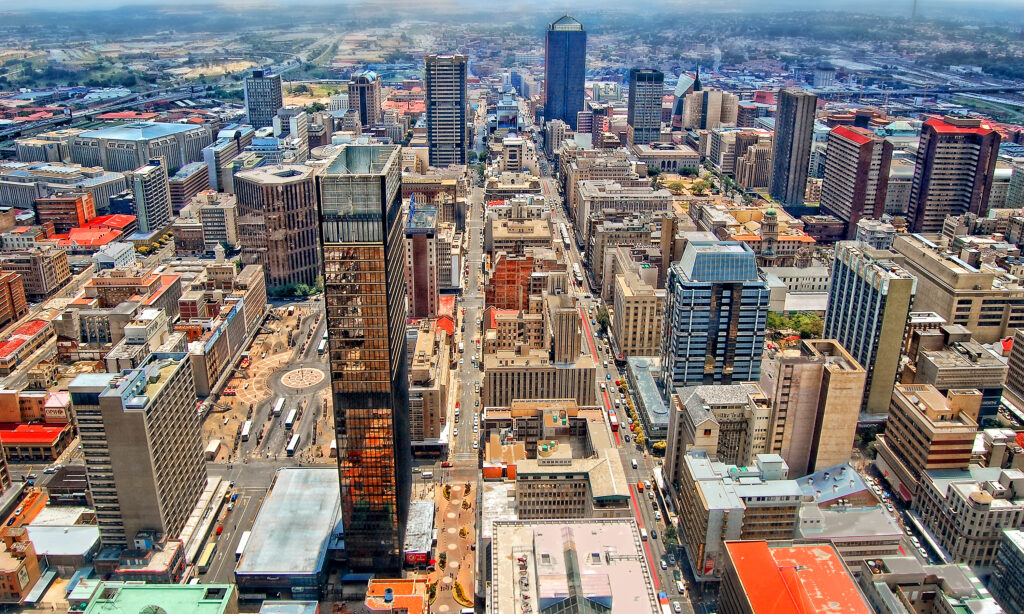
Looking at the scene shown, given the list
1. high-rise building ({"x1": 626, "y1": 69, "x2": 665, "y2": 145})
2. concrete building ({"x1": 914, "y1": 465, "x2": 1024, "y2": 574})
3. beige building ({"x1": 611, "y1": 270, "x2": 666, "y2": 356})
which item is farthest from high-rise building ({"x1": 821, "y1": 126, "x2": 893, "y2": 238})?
concrete building ({"x1": 914, "y1": 465, "x2": 1024, "y2": 574})

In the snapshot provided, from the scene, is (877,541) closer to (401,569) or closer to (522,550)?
(522,550)

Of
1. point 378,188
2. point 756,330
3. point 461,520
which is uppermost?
point 378,188

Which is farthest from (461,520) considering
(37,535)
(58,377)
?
(58,377)

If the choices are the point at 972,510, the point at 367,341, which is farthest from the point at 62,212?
the point at 972,510

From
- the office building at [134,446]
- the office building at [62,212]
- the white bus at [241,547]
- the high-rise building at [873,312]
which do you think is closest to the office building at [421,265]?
the office building at [134,446]

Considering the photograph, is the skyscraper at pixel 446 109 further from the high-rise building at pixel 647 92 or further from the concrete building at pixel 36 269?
the concrete building at pixel 36 269

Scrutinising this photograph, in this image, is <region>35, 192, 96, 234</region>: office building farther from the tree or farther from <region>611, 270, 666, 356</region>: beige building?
<region>611, 270, 666, 356</region>: beige building
